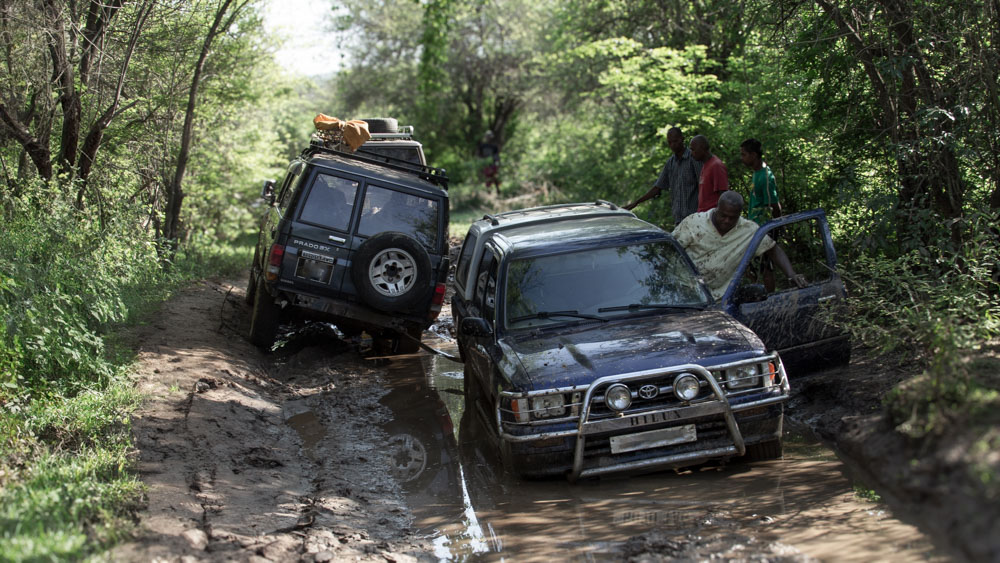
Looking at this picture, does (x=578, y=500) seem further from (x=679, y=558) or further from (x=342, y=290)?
(x=342, y=290)

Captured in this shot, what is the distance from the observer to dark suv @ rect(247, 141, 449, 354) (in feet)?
28.6

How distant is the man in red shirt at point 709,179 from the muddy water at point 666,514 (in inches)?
120

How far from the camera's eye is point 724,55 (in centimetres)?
1670

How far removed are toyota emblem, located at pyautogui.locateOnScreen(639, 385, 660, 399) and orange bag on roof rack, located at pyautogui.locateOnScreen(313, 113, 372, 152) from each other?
6500mm

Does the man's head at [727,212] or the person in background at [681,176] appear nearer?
the man's head at [727,212]

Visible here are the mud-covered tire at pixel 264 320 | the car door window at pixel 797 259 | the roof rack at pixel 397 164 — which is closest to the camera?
the car door window at pixel 797 259

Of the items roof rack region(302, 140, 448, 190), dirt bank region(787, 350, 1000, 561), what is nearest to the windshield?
dirt bank region(787, 350, 1000, 561)

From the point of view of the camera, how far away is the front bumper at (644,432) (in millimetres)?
5191

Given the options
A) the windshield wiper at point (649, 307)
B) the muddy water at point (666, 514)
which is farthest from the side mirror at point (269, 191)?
the windshield wiper at point (649, 307)

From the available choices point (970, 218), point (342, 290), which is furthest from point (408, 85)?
point (970, 218)

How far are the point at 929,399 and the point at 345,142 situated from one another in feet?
26.7

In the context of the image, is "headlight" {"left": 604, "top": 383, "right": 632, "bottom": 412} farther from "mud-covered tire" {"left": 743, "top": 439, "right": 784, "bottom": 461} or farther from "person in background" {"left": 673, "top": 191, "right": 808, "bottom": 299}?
"person in background" {"left": 673, "top": 191, "right": 808, "bottom": 299}

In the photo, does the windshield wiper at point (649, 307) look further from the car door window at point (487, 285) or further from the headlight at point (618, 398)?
the headlight at point (618, 398)

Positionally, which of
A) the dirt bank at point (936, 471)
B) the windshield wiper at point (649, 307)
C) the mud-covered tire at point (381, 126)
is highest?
the mud-covered tire at point (381, 126)
